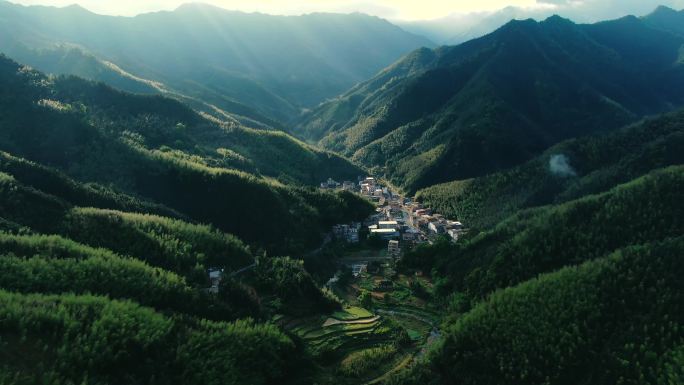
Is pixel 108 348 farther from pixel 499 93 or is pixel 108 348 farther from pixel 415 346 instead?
pixel 499 93

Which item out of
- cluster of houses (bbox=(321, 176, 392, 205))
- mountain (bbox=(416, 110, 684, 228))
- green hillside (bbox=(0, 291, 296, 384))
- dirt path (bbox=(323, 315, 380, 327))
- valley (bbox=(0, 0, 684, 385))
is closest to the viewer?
green hillside (bbox=(0, 291, 296, 384))

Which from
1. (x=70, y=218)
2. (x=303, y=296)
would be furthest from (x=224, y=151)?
(x=303, y=296)

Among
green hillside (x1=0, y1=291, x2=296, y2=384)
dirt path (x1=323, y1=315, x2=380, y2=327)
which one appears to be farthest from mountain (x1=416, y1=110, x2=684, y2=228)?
green hillside (x1=0, y1=291, x2=296, y2=384)

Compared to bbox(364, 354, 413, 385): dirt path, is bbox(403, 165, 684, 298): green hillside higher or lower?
higher

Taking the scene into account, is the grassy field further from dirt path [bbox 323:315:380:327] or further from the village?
the village

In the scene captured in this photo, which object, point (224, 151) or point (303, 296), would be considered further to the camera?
point (224, 151)

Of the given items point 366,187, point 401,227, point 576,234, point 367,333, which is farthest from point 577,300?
point 366,187

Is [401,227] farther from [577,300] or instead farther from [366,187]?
[577,300]

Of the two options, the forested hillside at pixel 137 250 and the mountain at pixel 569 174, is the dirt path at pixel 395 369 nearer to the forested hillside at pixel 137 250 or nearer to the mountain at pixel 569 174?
the forested hillside at pixel 137 250
